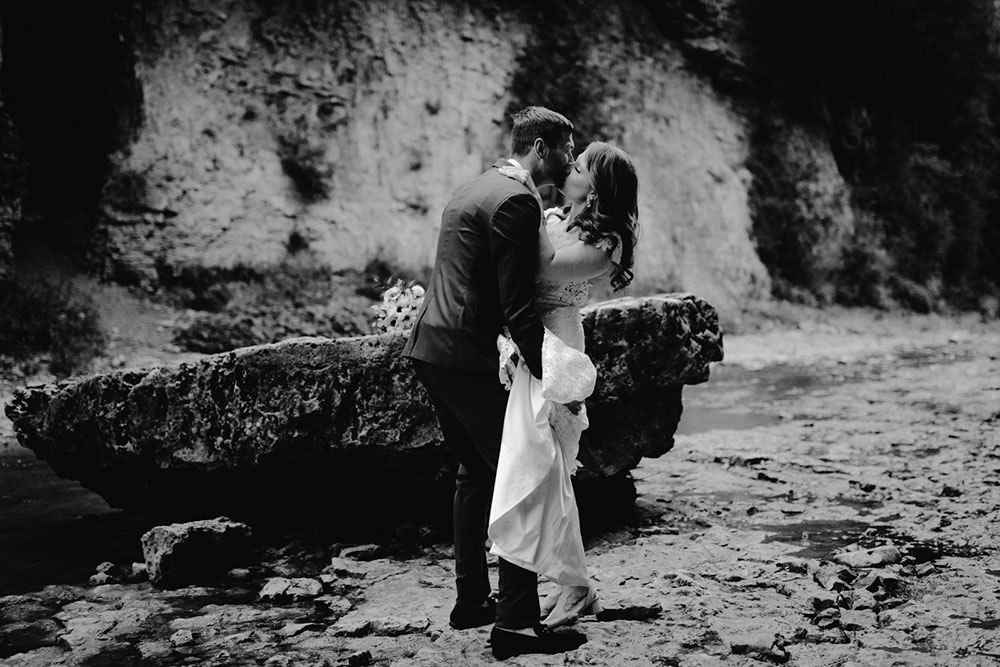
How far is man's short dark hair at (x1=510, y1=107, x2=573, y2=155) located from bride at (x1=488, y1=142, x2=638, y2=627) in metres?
0.09

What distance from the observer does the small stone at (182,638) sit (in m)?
3.21

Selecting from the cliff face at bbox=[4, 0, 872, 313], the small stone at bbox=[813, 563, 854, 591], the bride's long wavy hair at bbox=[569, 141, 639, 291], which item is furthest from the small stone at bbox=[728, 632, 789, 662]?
the cliff face at bbox=[4, 0, 872, 313]

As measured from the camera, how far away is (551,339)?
314cm

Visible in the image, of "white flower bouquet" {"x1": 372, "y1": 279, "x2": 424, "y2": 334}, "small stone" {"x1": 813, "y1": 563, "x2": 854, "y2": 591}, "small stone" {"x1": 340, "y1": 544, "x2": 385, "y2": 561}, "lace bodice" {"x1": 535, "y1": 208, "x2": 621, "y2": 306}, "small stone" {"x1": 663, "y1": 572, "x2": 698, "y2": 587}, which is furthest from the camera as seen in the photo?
"white flower bouquet" {"x1": 372, "y1": 279, "x2": 424, "y2": 334}

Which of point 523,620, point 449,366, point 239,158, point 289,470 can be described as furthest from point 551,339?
point 239,158

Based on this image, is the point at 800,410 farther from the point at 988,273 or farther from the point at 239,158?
the point at 988,273

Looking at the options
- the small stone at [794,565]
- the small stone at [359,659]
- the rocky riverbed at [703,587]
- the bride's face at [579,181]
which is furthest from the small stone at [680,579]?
the bride's face at [579,181]

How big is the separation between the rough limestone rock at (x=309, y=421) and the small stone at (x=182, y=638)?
119 cm

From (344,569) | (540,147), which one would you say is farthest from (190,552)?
(540,147)

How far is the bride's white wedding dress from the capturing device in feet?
10.0

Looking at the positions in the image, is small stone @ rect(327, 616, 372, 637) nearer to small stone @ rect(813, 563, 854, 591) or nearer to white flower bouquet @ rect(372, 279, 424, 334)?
small stone @ rect(813, 563, 854, 591)

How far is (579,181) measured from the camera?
3.21 meters

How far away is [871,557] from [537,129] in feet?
7.57

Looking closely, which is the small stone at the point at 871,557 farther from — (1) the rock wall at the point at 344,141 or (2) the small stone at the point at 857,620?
(1) the rock wall at the point at 344,141
